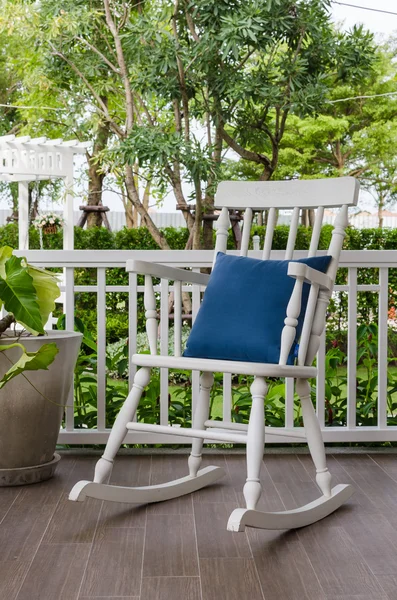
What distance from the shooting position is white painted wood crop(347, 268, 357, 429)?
111 inches

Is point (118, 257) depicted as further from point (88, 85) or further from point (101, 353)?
point (88, 85)

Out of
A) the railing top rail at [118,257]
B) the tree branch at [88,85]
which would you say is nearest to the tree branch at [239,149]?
the tree branch at [88,85]

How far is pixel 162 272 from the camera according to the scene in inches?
88.7

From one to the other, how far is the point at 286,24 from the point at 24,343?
158 inches

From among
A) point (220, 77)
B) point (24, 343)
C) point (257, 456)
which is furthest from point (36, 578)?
point (220, 77)

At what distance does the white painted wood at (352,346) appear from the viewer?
281 cm

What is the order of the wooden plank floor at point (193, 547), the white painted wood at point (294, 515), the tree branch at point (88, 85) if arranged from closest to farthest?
the wooden plank floor at point (193, 547)
the white painted wood at point (294, 515)
the tree branch at point (88, 85)

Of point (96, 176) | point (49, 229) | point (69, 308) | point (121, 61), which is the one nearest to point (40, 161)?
point (49, 229)

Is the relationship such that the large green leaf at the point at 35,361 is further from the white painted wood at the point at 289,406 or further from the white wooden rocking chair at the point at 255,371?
the white painted wood at the point at 289,406

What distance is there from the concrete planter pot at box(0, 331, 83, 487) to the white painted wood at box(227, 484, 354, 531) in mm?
818

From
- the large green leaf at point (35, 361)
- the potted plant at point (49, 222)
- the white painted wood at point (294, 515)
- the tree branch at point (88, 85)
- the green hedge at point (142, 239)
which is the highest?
the tree branch at point (88, 85)

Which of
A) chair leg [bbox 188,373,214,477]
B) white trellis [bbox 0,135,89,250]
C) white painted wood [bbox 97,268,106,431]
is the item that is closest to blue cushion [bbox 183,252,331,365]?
chair leg [bbox 188,373,214,477]

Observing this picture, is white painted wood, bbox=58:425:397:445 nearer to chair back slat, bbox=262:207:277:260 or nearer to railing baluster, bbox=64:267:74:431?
railing baluster, bbox=64:267:74:431

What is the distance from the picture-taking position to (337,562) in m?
1.76
